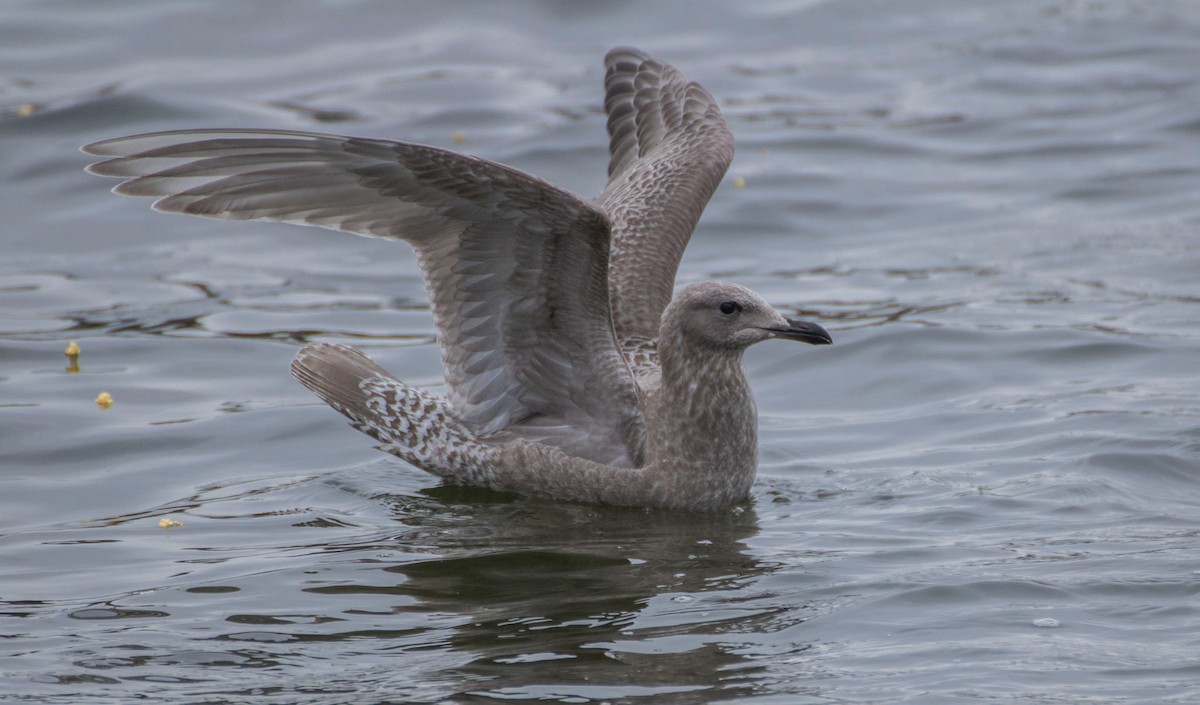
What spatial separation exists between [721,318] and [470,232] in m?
1.08

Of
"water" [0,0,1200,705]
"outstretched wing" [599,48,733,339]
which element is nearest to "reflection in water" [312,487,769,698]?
"water" [0,0,1200,705]

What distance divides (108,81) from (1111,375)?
9012 mm

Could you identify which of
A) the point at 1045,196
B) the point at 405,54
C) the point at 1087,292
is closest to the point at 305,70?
the point at 405,54

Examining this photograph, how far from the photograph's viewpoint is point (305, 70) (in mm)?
15086

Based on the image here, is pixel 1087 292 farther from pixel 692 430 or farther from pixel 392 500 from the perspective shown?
pixel 392 500

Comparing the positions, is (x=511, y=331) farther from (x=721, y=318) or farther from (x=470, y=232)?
(x=721, y=318)

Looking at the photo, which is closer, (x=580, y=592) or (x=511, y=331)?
(x=580, y=592)

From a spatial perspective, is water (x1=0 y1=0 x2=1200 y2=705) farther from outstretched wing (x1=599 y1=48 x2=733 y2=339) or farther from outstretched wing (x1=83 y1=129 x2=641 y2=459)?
outstretched wing (x1=599 y1=48 x2=733 y2=339)

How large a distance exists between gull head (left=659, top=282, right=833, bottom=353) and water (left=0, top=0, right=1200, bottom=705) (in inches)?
28.3

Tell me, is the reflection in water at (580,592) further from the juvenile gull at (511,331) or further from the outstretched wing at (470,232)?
the outstretched wing at (470,232)

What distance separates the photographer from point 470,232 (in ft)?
22.3

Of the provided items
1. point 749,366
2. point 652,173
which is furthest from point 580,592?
point 749,366

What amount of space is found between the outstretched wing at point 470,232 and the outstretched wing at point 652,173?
619mm

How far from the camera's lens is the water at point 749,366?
17.6 ft
